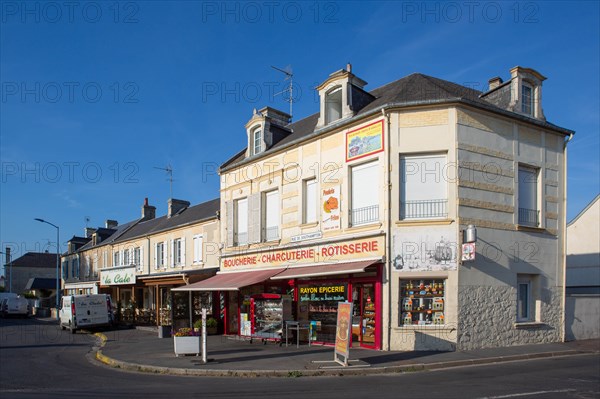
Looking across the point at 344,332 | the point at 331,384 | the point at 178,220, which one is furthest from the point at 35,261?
the point at 331,384

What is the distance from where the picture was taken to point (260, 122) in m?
22.0

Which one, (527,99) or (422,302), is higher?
(527,99)

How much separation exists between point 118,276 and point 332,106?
1955 centimetres

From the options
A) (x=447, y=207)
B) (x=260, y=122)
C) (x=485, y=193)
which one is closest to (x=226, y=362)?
(x=447, y=207)

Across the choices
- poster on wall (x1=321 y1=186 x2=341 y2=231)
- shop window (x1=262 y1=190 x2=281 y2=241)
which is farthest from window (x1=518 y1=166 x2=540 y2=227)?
shop window (x1=262 y1=190 x2=281 y2=241)

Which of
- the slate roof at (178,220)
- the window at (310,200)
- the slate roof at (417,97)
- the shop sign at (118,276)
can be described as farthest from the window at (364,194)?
the shop sign at (118,276)

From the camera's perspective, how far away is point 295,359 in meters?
14.3

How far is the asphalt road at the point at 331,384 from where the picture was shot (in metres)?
9.66

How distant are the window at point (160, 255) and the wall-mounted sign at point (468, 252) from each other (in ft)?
71.0

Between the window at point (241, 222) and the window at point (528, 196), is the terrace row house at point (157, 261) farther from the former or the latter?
the window at point (528, 196)

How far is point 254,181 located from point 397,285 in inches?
329

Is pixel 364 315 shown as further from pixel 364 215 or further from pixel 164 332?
pixel 164 332

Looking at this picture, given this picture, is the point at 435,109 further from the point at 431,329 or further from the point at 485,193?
the point at 431,329

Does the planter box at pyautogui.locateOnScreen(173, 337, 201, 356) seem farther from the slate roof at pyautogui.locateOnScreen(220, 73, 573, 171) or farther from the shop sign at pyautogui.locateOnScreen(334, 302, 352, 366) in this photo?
the slate roof at pyautogui.locateOnScreen(220, 73, 573, 171)
